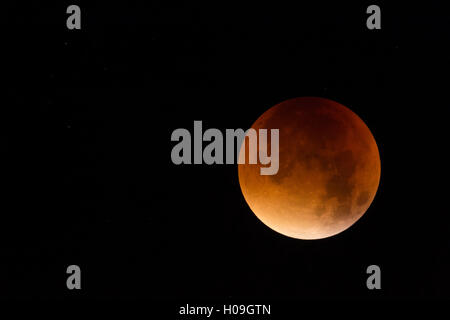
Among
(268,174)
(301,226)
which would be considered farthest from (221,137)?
(301,226)

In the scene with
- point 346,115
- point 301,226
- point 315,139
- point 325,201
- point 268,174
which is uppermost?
point 346,115

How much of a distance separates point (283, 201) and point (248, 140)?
2.30 ft

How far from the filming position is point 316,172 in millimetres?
3754

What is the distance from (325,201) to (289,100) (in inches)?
42.0

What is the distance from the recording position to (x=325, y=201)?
3826 millimetres

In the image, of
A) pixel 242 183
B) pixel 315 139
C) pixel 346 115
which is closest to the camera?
pixel 315 139

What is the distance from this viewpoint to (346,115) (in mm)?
4027

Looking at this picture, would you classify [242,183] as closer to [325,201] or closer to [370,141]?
[325,201]

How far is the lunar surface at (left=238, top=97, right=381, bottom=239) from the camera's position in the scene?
3.76 meters

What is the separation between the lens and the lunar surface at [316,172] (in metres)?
3.76

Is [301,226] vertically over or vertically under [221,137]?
under

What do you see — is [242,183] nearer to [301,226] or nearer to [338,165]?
[301,226]

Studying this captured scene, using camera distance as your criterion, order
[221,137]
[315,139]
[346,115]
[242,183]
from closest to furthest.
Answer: [315,139]
[346,115]
[242,183]
[221,137]

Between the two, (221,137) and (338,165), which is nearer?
(338,165)
